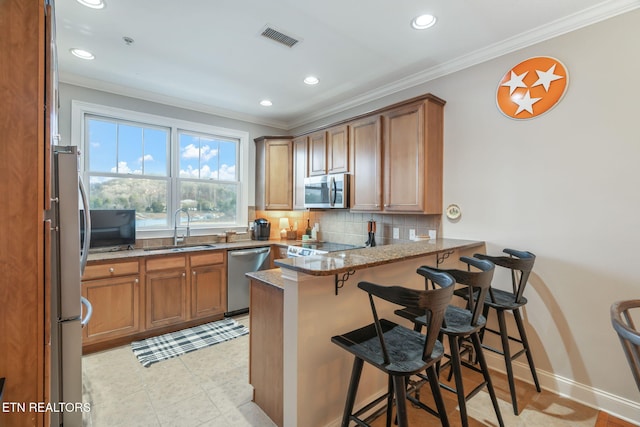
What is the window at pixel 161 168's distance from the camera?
337 cm

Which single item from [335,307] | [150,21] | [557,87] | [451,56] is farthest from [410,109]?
[150,21]

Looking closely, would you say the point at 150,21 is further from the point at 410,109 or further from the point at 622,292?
the point at 622,292

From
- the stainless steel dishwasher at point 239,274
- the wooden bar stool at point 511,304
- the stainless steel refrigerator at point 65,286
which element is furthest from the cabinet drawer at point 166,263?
the wooden bar stool at point 511,304

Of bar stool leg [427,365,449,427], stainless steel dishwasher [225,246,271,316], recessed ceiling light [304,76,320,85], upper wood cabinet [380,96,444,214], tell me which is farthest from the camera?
stainless steel dishwasher [225,246,271,316]

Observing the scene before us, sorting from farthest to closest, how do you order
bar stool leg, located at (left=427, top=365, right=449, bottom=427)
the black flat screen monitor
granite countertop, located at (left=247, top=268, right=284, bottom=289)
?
the black flat screen monitor < granite countertop, located at (left=247, top=268, right=284, bottom=289) < bar stool leg, located at (left=427, top=365, right=449, bottom=427)

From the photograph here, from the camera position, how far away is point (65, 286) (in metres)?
1.56

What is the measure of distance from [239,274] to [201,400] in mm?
1736

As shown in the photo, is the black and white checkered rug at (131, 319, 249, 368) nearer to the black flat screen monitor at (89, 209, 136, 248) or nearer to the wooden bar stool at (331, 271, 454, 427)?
the black flat screen monitor at (89, 209, 136, 248)

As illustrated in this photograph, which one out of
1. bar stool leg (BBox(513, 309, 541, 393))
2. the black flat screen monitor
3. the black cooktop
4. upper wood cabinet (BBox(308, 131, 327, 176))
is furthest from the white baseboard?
the black flat screen monitor

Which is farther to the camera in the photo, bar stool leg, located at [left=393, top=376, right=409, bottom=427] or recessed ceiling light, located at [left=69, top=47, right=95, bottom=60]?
recessed ceiling light, located at [left=69, top=47, right=95, bottom=60]

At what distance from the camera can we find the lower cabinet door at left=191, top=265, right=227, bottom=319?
344cm

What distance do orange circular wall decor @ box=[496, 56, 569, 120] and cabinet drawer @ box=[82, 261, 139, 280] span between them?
152 inches

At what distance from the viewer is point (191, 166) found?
4062 millimetres

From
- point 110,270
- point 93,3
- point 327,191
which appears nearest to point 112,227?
point 110,270
